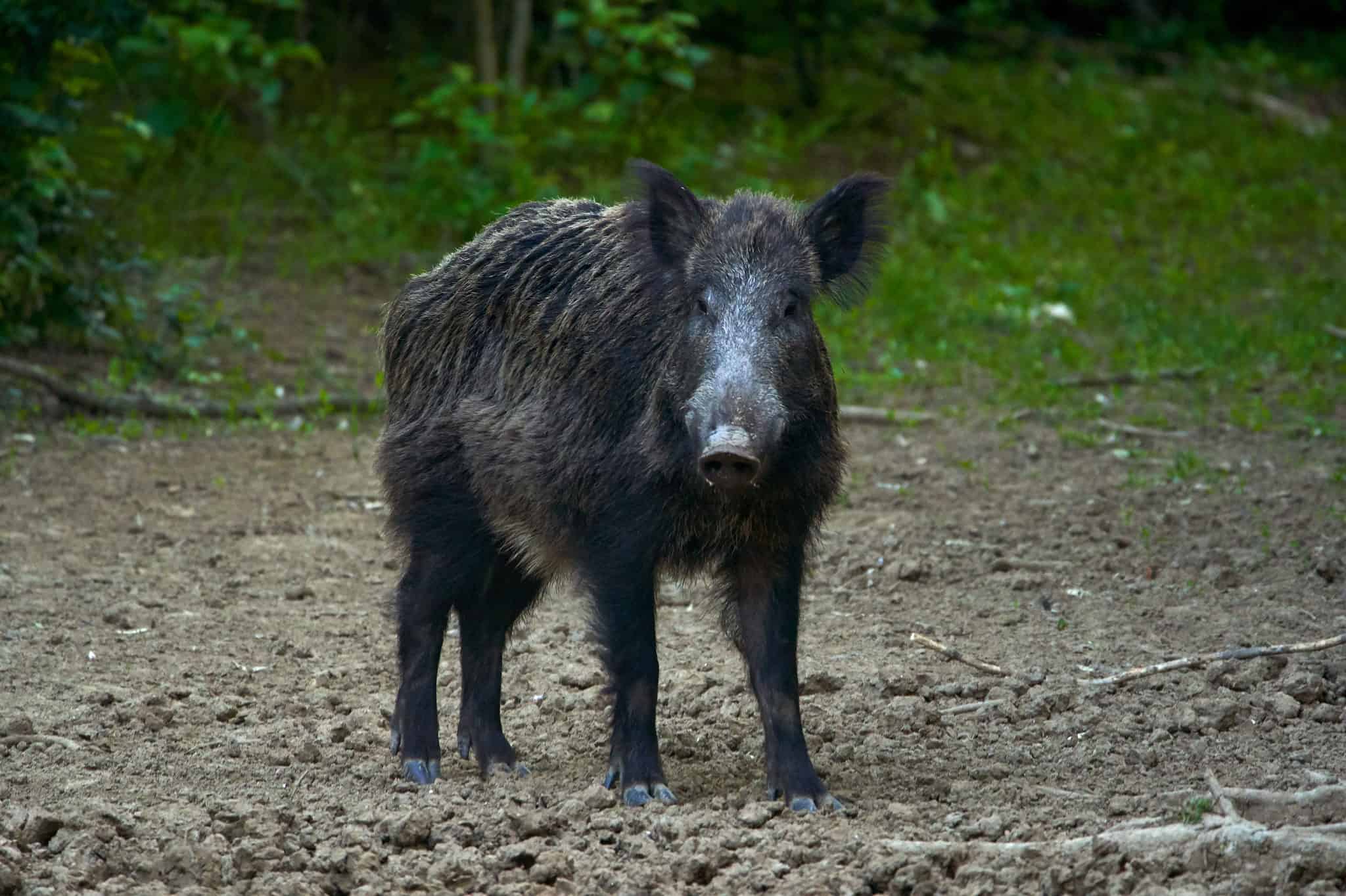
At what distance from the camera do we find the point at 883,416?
319 inches

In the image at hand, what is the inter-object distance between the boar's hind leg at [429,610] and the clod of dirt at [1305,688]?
2154 mm

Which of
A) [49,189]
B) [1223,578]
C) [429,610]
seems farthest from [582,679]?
[49,189]

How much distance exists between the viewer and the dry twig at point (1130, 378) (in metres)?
8.69

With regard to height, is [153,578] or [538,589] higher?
[538,589]

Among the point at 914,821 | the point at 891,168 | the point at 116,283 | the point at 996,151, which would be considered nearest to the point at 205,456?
the point at 116,283

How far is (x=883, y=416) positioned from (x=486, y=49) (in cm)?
486

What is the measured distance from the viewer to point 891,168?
12781 millimetres

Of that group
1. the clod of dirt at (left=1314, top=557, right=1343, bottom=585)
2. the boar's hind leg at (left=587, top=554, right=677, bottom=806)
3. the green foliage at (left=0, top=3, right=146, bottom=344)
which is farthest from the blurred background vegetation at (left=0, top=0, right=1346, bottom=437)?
the boar's hind leg at (left=587, top=554, right=677, bottom=806)

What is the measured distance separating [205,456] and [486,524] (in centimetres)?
341

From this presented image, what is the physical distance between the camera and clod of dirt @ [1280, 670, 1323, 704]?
4.30 m

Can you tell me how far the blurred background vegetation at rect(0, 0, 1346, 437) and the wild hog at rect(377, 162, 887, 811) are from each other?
3301 millimetres

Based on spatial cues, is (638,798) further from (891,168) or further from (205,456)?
(891,168)

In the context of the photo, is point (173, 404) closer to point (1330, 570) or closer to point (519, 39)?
point (519, 39)

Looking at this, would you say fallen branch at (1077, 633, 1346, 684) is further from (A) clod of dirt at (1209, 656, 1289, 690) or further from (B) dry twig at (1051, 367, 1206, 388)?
(B) dry twig at (1051, 367, 1206, 388)
